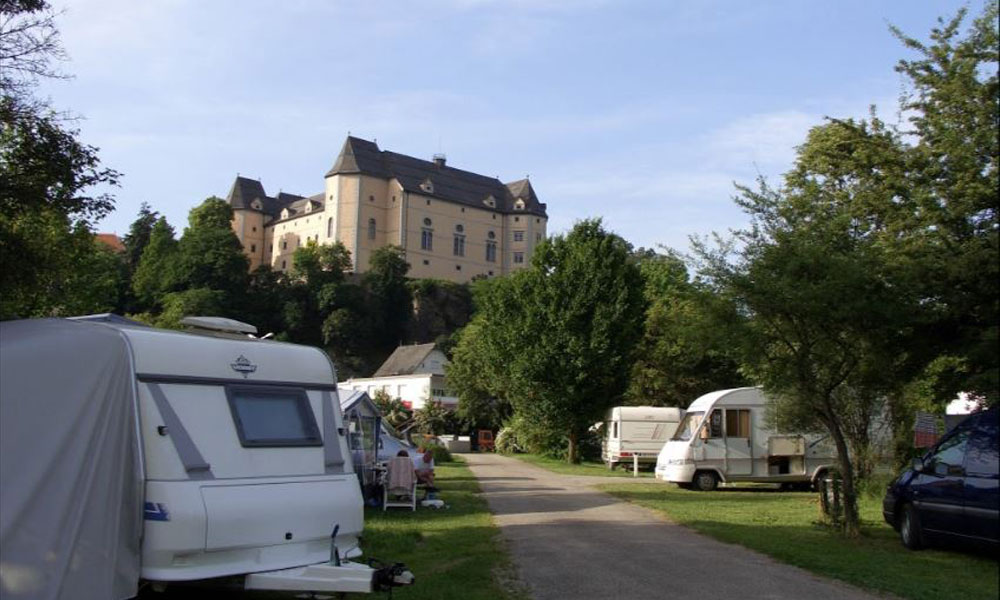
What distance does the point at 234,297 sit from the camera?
99.9 metres

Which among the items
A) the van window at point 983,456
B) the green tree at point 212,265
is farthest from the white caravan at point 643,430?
the green tree at point 212,265

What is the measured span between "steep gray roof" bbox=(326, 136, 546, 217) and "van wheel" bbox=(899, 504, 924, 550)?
108 meters

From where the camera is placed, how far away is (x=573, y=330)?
40.5 m

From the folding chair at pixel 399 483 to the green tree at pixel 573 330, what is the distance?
73.0 ft

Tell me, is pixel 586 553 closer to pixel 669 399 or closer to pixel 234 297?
pixel 669 399

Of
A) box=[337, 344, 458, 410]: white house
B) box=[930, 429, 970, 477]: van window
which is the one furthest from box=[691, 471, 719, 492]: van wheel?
box=[337, 344, 458, 410]: white house

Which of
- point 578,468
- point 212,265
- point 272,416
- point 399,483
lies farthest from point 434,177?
point 272,416

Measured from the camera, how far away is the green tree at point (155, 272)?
331 feet

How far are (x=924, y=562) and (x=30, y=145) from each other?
1210 cm

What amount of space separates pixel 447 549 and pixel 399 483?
5216 millimetres

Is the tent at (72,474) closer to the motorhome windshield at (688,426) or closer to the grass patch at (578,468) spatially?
the motorhome windshield at (688,426)

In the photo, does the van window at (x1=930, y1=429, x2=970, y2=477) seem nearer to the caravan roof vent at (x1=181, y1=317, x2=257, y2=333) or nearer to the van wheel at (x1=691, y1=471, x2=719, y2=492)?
the caravan roof vent at (x1=181, y1=317, x2=257, y2=333)

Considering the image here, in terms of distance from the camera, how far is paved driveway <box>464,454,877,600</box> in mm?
9445

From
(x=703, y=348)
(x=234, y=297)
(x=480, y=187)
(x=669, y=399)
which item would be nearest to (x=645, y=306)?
(x=669, y=399)
